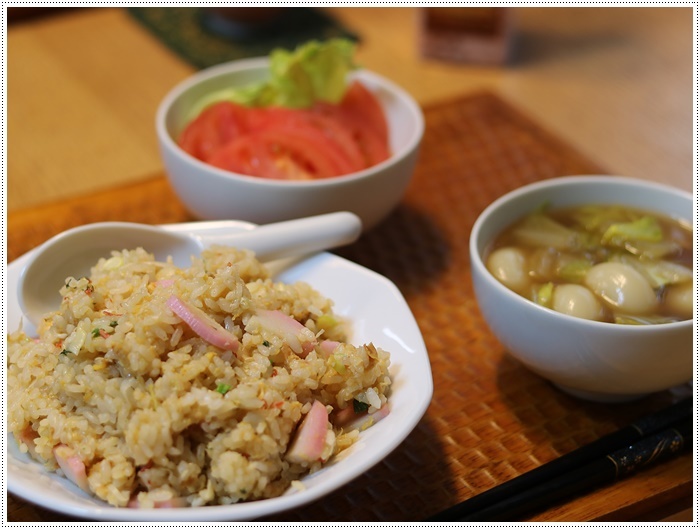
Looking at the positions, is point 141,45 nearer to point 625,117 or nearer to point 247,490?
point 625,117

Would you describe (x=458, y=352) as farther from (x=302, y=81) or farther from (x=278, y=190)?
(x=302, y=81)

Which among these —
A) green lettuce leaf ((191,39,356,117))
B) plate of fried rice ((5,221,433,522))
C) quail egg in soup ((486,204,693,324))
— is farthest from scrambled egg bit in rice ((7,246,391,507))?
green lettuce leaf ((191,39,356,117))

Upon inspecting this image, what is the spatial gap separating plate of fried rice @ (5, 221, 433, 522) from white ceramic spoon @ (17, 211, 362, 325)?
0.14 metres

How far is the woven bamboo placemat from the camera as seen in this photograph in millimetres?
1393

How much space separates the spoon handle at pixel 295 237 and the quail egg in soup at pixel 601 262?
0.32 metres

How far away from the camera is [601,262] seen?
5.31 ft

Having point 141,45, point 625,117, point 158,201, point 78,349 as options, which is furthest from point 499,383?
point 141,45

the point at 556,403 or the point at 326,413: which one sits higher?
the point at 326,413

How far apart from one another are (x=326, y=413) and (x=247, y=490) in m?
0.18

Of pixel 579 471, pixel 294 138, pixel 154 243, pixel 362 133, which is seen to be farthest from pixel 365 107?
pixel 579 471

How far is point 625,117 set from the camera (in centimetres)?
282

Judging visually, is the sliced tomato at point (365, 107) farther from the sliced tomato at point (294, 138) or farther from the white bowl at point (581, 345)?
the white bowl at point (581, 345)

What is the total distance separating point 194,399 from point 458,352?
2.30 ft

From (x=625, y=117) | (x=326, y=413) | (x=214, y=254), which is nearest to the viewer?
(x=326, y=413)
